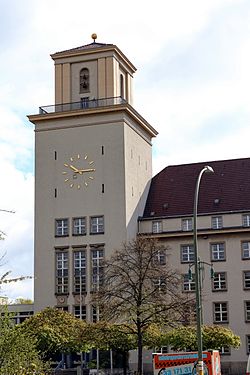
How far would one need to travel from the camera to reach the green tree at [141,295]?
46531mm

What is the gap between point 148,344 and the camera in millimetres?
50219

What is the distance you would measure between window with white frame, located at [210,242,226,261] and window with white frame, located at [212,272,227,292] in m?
1.28

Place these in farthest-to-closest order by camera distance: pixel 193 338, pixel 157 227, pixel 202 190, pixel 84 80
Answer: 1. pixel 84 80
2. pixel 202 190
3. pixel 157 227
4. pixel 193 338

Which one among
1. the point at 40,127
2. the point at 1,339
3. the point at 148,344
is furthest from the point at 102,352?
the point at 1,339

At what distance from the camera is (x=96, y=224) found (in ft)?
215

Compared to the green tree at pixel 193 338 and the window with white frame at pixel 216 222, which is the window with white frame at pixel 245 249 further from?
the green tree at pixel 193 338

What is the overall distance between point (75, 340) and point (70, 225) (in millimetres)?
17188

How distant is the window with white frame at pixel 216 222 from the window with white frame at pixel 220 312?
20.4 ft

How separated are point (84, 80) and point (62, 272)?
55.7 feet

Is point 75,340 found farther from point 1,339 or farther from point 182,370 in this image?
point 1,339

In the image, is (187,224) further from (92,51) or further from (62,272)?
(92,51)

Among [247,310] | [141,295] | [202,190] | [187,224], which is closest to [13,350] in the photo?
[141,295]

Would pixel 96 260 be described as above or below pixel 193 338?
above

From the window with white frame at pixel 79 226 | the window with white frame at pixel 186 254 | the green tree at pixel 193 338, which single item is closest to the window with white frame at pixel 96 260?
the window with white frame at pixel 79 226
